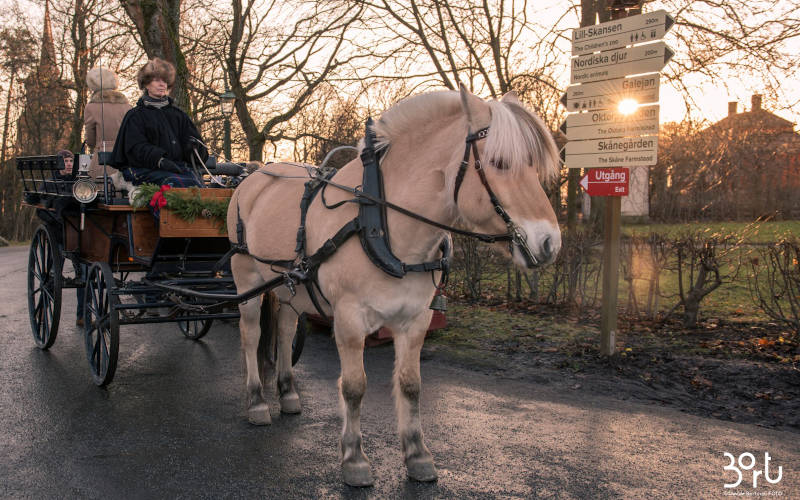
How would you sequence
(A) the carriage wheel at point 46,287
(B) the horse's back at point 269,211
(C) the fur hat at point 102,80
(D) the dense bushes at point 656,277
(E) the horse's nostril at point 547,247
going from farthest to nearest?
(C) the fur hat at point 102,80
(D) the dense bushes at point 656,277
(A) the carriage wheel at point 46,287
(B) the horse's back at point 269,211
(E) the horse's nostril at point 547,247

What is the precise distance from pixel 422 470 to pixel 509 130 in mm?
1944

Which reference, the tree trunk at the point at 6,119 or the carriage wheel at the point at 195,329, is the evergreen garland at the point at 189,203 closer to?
the carriage wheel at the point at 195,329

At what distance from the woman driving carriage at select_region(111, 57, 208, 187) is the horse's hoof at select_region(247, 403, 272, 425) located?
2270 mm

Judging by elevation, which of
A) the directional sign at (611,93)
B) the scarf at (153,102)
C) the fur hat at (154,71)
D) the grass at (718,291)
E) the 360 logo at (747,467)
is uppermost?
the fur hat at (154,71)

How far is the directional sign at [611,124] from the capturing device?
6039 mm

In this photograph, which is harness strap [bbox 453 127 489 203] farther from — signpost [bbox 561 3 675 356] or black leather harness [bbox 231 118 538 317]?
signpost [bbox 561 3 675 356]

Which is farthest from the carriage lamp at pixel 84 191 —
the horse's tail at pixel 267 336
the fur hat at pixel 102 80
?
the horse's tail at pixel 267 336

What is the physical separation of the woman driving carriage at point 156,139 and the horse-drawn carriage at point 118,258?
0.87 ft

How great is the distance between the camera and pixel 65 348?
6980 mm

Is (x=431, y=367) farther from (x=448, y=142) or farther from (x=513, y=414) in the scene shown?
(x=448, y=142)

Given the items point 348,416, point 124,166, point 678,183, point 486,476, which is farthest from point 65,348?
point 678,183

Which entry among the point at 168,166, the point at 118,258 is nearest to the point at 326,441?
the point at 168,166

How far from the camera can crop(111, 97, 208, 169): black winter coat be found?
5844 mm

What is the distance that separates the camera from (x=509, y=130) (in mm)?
3109
